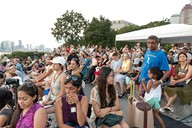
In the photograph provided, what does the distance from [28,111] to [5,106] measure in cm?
38

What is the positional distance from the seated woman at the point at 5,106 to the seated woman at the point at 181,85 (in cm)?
374

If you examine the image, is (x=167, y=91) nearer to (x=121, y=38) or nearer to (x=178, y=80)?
(x=178, y=80)

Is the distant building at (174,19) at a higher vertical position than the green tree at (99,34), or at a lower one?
higher

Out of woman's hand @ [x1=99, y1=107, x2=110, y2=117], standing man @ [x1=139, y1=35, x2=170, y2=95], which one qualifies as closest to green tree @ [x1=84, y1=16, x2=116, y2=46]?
standing man @ [x1=139, y1=35, x2=170, y2=95]

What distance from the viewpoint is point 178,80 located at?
5359mm

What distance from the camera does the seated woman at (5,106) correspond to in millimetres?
2565

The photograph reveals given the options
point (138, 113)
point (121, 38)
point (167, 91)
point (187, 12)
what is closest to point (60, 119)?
point (138, 113)

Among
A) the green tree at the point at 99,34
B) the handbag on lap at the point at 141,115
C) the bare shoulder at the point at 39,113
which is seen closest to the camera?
the bare shoulder at the point at 39,113

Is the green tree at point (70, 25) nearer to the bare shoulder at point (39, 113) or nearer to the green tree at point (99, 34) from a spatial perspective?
the green tree at point (99, 34)

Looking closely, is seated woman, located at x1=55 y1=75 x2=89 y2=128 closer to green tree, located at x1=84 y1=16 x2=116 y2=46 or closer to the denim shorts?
the denim shorts

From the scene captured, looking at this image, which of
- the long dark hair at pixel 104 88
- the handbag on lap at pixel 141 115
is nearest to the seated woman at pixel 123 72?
the handbag on lap at pixel 141 115

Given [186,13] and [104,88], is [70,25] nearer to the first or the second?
[186,13]

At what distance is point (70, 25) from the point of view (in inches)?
2080

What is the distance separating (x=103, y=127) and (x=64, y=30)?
50214 millimetres
